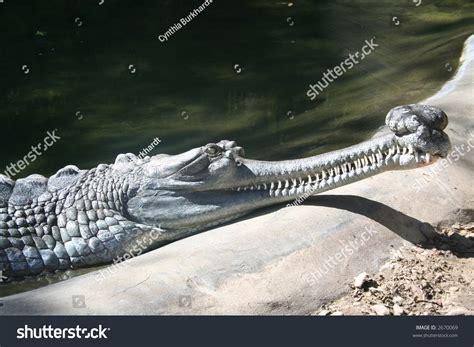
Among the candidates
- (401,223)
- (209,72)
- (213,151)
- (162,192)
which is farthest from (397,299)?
(209,72)

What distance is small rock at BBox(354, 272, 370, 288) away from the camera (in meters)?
5.23

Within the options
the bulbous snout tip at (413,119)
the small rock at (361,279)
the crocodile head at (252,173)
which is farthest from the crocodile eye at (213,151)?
the small rock at (361,279)

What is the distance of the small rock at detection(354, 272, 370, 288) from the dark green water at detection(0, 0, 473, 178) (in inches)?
82.6

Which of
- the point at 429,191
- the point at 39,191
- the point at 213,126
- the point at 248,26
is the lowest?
the point at 429,191

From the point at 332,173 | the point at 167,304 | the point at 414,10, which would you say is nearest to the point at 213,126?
the point at 332,173

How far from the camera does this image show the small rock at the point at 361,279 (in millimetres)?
5230

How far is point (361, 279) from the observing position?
5.24 metres

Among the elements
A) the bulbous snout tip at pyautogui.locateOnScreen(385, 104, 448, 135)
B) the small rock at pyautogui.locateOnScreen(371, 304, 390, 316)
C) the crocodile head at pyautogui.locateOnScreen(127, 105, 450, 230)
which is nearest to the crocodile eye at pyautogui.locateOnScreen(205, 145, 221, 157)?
the crocodile head at pyautogui.locateOnScreen(127, 105, 450, 230)

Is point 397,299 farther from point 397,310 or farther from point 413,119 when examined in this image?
point 413,119

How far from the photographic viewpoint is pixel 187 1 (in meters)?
13.0

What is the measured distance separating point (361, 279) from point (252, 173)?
3.47 ft

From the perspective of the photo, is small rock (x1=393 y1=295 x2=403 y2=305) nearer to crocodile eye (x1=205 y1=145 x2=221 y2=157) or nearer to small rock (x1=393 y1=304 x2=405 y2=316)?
small rock (x1=393 y1=304 x2=405 y2=316)
